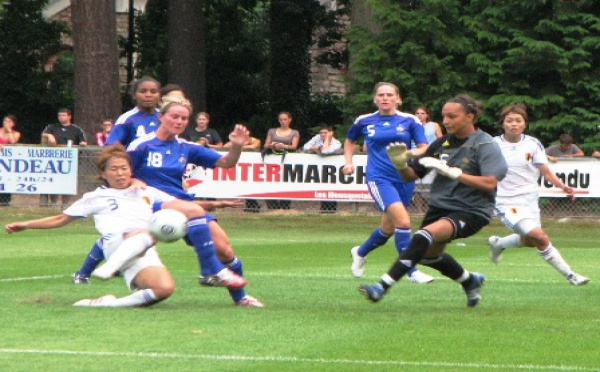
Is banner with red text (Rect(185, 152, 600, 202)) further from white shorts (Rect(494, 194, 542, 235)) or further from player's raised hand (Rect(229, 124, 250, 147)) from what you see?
player's raised hand (Rect(229, 124, 250, 147))

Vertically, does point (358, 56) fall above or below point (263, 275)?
above

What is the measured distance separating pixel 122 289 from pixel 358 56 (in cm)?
1887

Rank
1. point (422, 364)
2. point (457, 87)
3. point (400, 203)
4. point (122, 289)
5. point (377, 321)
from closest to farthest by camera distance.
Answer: point (422, 364)
point (377, 321)
point (122, 289)
point (400, 203)
point (457, 87)

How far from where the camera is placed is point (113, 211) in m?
11.1

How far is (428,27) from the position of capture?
30.4 meters

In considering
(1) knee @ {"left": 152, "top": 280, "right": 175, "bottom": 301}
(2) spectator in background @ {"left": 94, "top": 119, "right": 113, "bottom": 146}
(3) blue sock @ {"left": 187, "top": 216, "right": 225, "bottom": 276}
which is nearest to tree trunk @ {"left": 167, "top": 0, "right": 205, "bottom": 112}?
(2) spectator in background @ {"left": 94, "top": 119, "right": 113, "bottom": 146}

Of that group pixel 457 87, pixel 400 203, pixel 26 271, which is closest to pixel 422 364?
pixel 400 203

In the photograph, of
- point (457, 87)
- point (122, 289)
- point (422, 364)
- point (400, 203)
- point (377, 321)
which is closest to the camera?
point (422, 364)

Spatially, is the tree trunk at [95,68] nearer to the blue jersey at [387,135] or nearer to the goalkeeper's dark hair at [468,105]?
the blue jersey at [387,135]

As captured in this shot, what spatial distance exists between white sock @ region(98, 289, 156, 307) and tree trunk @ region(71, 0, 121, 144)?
2057 centimetres

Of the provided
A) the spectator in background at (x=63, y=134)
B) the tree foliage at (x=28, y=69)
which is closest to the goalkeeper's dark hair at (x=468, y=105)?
the spectator in background at (x=63, y=134)

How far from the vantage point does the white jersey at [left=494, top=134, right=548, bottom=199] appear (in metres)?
14.6

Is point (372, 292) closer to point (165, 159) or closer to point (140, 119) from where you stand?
point (165, 159)

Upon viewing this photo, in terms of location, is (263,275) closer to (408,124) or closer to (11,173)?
(408,124)
